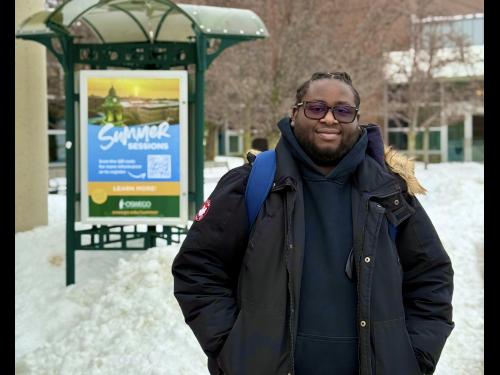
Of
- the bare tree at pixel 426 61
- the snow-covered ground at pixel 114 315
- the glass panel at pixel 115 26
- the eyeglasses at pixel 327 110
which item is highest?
the bare tree at pixel 426 61

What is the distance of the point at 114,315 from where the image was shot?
20.7ft

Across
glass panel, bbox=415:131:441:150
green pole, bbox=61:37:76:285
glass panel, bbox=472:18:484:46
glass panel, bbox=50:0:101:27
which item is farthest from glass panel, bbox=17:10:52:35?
glass panel, bbox=415:131:441:150

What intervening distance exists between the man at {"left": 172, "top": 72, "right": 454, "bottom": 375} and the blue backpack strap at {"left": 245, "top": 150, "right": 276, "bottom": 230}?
3 cm

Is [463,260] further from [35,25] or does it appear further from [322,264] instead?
[322,264]

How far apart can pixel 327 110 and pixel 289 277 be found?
2.16 ft

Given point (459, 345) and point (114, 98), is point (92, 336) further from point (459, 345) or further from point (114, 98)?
point (459, 345)

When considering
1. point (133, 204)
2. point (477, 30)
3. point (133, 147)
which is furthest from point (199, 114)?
point (477, 30)

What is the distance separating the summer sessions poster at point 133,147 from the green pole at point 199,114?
21 centimetres

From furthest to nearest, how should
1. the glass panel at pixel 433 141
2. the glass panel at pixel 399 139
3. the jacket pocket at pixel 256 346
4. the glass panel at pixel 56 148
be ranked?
the glass panel at pixel 399 139 < the glass panel at pixel 433 141 < the glass panel at pixel 56 148 < the jacket pocket at pixel 256 346

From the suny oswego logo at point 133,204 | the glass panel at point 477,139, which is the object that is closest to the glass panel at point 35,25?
the suny oswego logo at point 133,204

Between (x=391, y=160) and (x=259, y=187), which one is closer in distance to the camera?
(x=259, y=187)

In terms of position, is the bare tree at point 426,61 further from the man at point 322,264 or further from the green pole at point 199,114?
the man at point 322,264

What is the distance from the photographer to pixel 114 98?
293 inches

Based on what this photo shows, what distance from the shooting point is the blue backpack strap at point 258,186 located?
8.48ft
